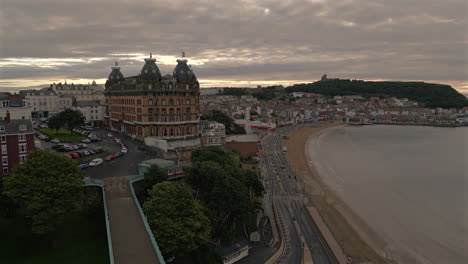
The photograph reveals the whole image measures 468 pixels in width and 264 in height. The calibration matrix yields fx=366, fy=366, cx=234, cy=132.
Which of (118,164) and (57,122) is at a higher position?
(57,122)

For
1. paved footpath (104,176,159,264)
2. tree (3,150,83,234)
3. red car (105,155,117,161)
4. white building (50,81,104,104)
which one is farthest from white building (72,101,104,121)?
tree (3,150,83,234)

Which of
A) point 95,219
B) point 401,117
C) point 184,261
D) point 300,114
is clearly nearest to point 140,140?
point 95,219

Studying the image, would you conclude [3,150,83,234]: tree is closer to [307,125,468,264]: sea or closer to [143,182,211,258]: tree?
[143,182,211,258]: tree

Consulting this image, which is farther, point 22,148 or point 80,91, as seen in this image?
point 80,91

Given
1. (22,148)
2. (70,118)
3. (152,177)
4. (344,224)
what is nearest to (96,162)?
(22,148)

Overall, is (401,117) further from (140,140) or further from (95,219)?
(95,219)

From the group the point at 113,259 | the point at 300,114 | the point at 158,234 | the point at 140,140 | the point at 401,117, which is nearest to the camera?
the point at 113,259

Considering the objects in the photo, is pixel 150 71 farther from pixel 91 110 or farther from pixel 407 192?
pixel 407 192
